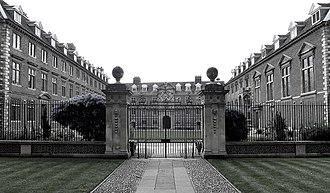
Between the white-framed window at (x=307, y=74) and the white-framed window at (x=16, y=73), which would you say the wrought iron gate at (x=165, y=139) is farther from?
the white-framed window at (x=16, y=73)

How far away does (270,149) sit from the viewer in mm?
14688

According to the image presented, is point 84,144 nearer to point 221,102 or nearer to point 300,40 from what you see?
point 221,102

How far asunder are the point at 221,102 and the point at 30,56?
78.1 feet

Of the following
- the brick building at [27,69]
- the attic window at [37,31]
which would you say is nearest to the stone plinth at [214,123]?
the brick building at [27,69]

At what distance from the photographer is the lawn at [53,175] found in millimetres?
8023

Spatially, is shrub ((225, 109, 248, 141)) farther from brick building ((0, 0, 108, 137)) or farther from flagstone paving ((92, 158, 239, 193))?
brick building ((0, 0, 108, 137))

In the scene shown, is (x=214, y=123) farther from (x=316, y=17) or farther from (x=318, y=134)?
(x=316, y=17)

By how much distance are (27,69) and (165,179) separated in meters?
25.6

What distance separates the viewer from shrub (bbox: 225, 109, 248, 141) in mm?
15957

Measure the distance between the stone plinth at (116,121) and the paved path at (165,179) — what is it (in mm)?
1992

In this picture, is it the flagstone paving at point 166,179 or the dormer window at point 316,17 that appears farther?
the dormer window at point 316,17

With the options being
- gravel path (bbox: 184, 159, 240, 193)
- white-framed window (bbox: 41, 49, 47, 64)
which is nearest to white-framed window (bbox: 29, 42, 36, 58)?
white-framed window (bbox: 41, 49, 47, 64)

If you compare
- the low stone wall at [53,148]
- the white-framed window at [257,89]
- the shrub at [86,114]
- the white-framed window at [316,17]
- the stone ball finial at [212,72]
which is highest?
the white-framed window at [316,17]

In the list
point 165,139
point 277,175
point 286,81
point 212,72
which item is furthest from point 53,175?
point 286,81
